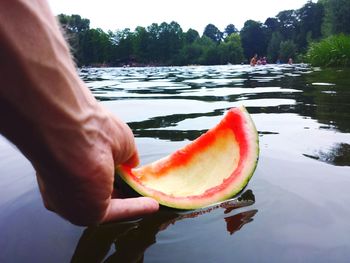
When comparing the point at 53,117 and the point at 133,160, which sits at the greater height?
the point at 53,117

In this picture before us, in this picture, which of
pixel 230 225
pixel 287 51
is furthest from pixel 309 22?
pixel 230 225

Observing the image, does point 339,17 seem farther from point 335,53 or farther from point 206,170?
point 206,170

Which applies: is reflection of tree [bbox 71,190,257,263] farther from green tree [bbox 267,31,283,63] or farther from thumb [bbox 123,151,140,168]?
green tree [bbox 267,31,283,63]

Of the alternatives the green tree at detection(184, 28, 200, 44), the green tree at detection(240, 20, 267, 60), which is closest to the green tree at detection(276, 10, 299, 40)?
the green tree at detection(240, 20, 267, 60)

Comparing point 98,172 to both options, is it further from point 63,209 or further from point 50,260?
point 50,260

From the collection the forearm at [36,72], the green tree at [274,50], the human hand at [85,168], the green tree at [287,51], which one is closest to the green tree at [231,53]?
the green tree at [274,50]

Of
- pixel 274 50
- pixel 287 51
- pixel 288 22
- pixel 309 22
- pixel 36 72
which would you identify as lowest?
pixel 274 50

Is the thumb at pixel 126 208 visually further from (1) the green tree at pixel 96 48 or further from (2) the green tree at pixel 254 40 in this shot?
(2) the green tree at pixel 254 40

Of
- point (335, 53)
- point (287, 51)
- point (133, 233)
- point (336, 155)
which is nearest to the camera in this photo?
point (133, 233)
